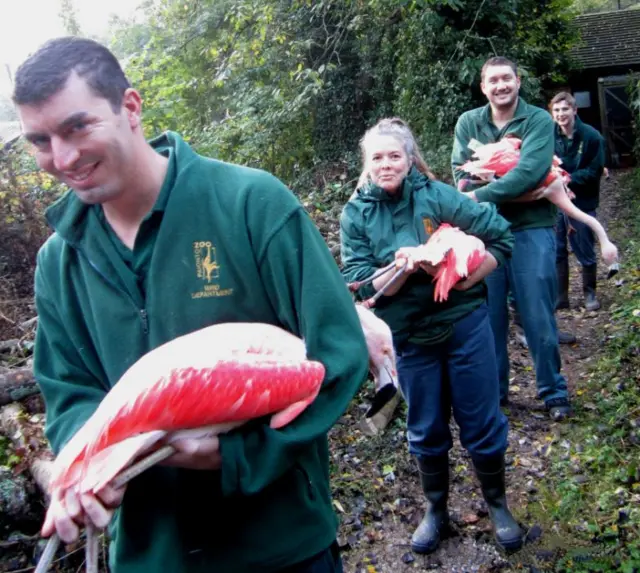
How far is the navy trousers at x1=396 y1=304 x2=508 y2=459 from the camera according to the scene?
322 centimetres

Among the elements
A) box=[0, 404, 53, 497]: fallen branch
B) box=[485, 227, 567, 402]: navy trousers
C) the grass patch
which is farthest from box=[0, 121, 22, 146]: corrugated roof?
the grass patch

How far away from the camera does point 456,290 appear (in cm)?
316

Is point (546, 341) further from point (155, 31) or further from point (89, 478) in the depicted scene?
point (155, 31)

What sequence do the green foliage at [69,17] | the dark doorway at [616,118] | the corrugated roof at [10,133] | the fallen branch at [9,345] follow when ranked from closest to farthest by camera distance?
the fallen branch at [9,345] → the corrugated roof at [10,133] → the dark doorway at [616,118] → the green foliage at [69,17]

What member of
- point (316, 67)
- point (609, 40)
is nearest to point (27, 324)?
point (316, 67)

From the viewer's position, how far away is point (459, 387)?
3.24 meters

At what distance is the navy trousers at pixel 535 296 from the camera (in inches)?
172

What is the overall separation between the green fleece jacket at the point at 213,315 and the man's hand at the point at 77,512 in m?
0.23

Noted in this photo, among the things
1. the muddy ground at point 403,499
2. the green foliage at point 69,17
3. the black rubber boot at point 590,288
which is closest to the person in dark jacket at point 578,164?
the black rubber boot at point 590,288

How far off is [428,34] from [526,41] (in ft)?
8.95

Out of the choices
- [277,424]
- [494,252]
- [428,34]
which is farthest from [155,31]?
[277,424]

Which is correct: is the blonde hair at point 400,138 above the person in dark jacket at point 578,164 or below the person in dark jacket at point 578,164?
above

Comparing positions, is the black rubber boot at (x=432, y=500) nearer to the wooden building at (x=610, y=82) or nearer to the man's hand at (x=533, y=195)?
the man's hand at (x=533, y=195)

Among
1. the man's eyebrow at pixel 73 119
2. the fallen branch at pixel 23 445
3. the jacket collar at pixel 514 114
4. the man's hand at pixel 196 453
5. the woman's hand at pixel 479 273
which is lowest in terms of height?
the fallen branch at pixel 23 445
